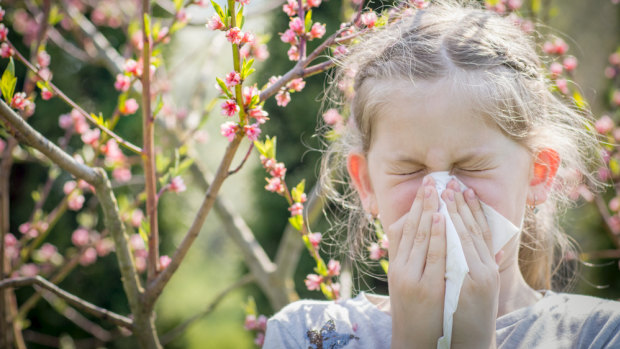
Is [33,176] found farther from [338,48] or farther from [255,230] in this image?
[338,48]

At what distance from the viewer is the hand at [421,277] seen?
4.26 ft

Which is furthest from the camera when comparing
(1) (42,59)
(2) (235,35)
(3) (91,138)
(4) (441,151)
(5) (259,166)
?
(5) (259,166)

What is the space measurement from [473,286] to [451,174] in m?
0.30

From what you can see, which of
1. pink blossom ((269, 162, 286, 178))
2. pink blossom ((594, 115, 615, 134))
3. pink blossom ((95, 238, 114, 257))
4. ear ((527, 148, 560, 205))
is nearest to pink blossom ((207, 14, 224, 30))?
pink blossom ((269, 162, 286, 178))

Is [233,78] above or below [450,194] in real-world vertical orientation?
above

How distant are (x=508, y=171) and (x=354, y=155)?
0.49m

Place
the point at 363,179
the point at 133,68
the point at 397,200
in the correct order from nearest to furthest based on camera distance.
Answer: the point at 397,200, the point at 133,68, the point at 363,179

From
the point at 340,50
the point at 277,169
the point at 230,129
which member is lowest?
the point at 277,169

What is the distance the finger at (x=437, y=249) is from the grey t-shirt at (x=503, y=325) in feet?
1.07

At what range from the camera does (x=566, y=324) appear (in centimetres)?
144

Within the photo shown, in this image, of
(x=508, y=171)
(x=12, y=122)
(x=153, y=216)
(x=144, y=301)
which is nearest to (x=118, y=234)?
(x=153, y=216)

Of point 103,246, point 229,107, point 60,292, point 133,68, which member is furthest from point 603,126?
point 103,246

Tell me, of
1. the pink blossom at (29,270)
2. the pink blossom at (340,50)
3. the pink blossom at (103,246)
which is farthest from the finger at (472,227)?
the pink blossom at (29,270)

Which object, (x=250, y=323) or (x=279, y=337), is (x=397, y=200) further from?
(x=250, y=323)
